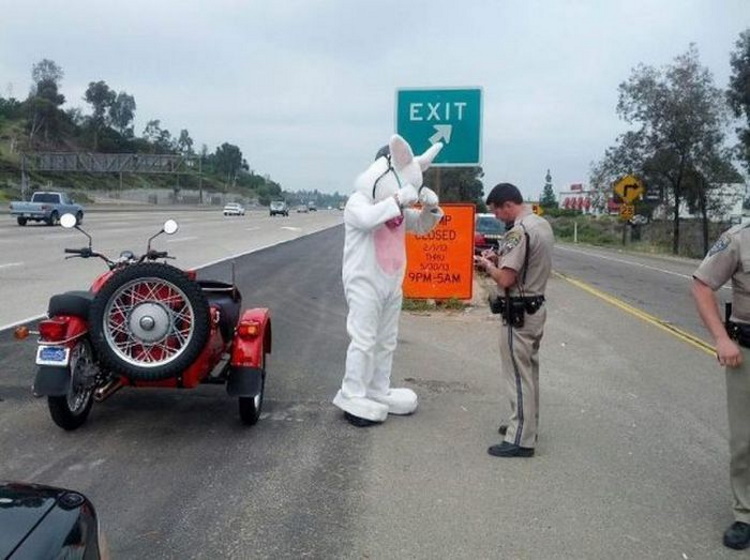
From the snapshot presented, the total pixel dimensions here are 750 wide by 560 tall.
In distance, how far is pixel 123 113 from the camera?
12656 cm

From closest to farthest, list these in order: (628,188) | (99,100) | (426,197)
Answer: (426,197) → (628,188) → (99,100)

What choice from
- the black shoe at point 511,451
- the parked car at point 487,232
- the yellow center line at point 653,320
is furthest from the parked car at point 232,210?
the black shoe at point 511,451

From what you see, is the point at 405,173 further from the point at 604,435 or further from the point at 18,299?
the point at 18,299

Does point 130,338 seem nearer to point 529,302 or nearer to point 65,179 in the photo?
point 529,302

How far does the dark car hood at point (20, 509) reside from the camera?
2168 mm

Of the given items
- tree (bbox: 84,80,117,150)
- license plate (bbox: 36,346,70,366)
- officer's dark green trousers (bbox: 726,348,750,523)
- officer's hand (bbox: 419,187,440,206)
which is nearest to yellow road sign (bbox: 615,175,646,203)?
officer's hand (bbox: 419,187,440,206)

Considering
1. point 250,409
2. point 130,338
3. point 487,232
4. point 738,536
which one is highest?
point 487,232

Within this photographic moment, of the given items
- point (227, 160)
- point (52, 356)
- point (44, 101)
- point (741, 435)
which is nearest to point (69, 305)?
point (52, 356)

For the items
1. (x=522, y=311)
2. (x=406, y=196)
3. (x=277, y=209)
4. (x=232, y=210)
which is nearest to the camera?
(x=522, y=311)

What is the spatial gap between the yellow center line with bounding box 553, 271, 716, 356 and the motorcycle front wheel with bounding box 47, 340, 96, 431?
6.96 metres

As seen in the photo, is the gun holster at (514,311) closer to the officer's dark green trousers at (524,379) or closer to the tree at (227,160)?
the officer's dark green trousers at (524,379)

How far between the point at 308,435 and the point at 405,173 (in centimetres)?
217

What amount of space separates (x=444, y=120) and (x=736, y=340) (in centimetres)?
784

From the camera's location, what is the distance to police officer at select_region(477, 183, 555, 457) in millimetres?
4988
